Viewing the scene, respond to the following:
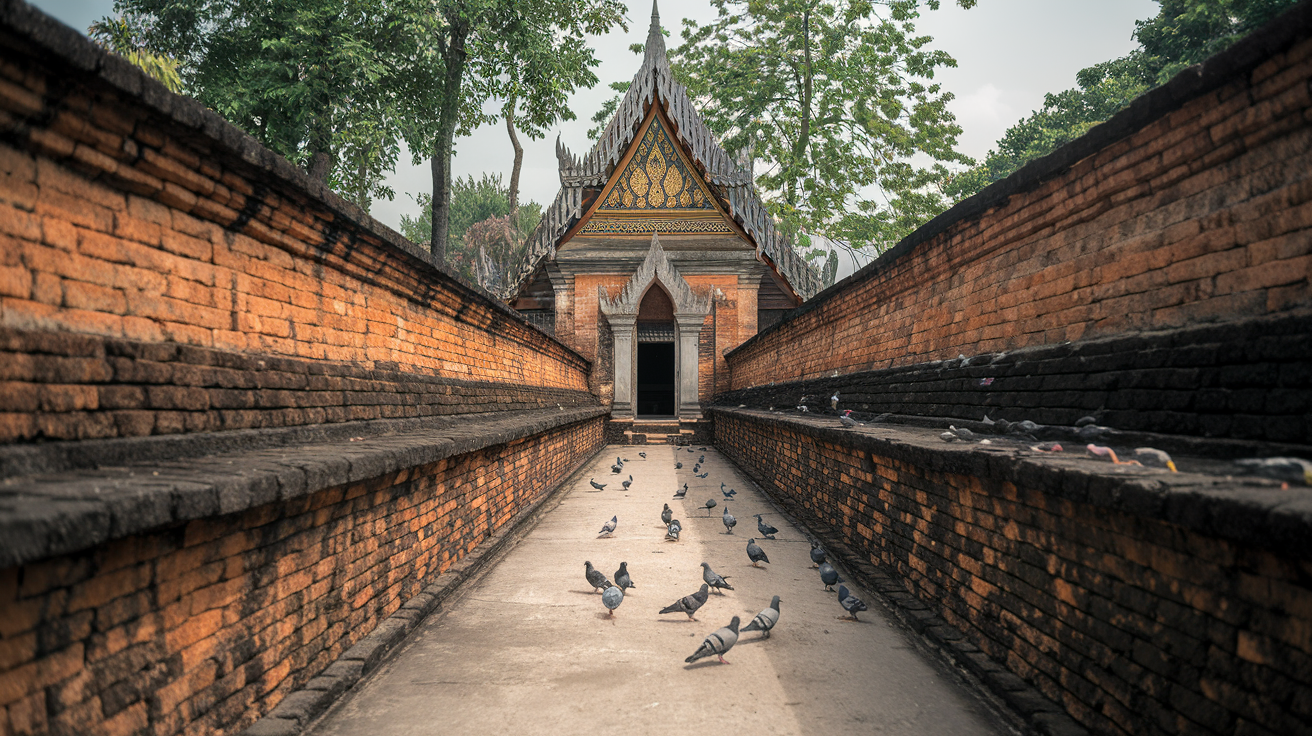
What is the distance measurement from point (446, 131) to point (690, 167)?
663cm

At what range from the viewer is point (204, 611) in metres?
2.00

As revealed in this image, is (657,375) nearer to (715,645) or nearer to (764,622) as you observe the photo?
(764,622)

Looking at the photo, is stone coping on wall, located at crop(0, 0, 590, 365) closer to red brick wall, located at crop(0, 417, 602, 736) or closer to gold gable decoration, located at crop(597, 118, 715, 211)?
red brick wall, located at crop(0, 417, 602, 736)

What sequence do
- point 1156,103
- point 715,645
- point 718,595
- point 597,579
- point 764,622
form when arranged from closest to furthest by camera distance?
1. point 1156,103
2. point 715,645
3. point 764,622
4. point 597,579
5. point 718,595

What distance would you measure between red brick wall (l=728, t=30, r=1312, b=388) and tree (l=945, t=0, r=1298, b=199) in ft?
47.1

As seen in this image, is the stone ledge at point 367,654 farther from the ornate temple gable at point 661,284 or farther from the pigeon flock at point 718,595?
the ornate temple gable at point 661,284

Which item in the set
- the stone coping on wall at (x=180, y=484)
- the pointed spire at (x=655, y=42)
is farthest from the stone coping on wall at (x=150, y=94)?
the pointed spire at (x=655, y=42)

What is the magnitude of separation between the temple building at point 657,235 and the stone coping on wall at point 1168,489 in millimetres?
12534

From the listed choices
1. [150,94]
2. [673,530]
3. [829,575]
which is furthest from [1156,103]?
[673,530]

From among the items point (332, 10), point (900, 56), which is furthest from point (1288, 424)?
point (900, 56)

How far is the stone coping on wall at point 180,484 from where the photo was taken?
1.31 meters

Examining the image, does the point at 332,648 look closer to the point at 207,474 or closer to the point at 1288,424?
the point at 207,474

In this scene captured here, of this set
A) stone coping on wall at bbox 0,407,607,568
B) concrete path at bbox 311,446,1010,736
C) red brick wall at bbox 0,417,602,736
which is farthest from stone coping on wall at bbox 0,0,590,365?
concrete path at bbox 311,446,1010,736

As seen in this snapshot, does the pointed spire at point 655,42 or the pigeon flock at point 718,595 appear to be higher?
the pointed spire at point 655,42
